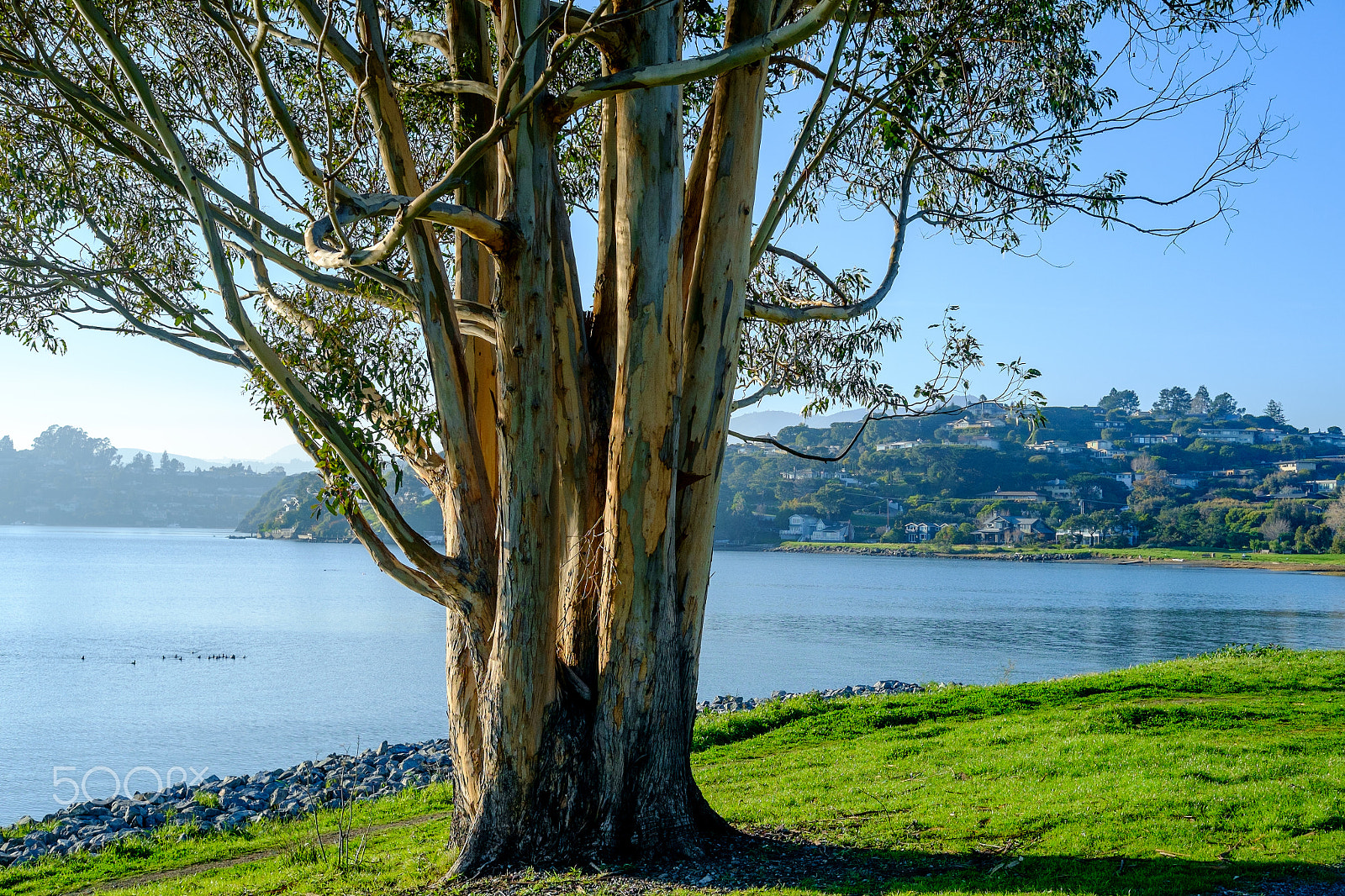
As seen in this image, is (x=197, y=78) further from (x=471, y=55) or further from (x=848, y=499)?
(x=848, y=499)

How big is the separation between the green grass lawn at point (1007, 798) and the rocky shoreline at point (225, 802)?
712 mm

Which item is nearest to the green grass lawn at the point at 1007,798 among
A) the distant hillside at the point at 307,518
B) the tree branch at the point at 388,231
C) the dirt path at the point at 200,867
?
the dirt path at the point at 200,867

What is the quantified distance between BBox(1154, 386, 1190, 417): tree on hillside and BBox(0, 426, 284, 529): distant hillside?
86.4 metres

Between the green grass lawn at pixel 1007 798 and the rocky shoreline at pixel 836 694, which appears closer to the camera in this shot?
the green grass lawn at pixel 1007 798

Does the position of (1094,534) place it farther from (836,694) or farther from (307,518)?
(836,694)

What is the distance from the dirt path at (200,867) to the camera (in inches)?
233

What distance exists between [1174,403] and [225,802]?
3992 inches

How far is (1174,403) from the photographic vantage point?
96.4 metres

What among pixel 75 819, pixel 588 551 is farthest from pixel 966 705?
pixel 75 819

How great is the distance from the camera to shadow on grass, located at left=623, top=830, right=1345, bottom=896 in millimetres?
3863

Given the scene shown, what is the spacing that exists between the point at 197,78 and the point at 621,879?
5.20 m

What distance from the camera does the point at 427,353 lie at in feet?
15.2

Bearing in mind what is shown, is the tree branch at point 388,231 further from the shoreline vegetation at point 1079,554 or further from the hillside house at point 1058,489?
the hillside house at point 1058,489

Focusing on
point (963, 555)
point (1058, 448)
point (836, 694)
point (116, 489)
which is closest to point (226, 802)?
point (836, 694)
